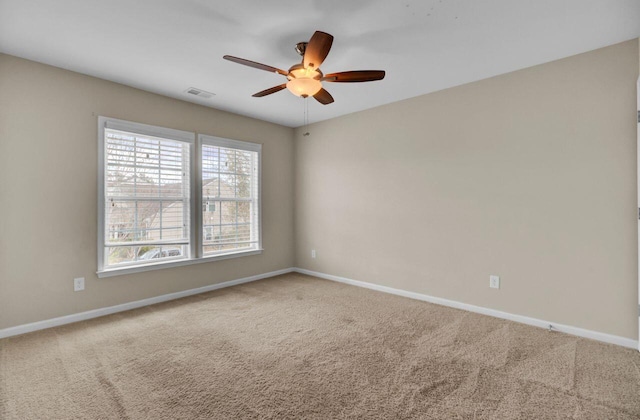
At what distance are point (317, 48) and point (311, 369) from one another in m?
2.22

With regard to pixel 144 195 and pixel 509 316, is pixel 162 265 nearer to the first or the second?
pixel 144 195

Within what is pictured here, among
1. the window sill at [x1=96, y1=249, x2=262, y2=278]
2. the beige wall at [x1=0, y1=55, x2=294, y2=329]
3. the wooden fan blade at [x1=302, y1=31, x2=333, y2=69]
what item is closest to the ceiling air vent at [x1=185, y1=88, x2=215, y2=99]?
the beige wall at [x1=0, y1=55, x2=294, y2=329]

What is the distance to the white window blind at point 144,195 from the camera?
10.7 ft

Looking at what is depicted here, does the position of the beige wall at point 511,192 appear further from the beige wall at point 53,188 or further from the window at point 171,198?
the beige wall at point 53,188

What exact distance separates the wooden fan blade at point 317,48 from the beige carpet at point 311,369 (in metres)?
2.19

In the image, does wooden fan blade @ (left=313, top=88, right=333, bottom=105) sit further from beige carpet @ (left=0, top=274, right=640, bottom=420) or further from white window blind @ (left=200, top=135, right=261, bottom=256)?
beige carpet @ (left=0, top=274, right=640, bottom=420)

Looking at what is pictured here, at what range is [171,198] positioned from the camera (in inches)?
145

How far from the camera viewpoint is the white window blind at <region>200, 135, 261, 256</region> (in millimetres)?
4066

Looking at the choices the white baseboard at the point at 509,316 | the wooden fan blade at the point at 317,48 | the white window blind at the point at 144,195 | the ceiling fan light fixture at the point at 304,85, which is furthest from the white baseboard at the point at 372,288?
the wooden fan blade at the point at 317,48

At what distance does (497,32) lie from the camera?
2.32 meters

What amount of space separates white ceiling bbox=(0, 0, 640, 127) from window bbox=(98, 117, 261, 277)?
75 centimetres

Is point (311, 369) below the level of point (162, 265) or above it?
below

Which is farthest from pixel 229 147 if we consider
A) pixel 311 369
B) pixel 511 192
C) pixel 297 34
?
pixel 511 192

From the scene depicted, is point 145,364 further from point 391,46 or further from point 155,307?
point 391,46
